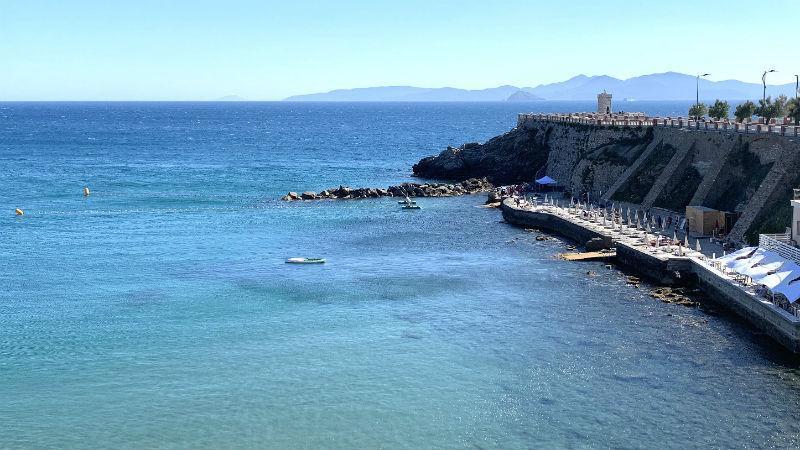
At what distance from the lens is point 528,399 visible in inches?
1283

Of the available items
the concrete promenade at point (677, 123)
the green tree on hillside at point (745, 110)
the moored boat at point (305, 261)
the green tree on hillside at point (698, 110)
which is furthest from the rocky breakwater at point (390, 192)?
the moored boat at point (305, 261)

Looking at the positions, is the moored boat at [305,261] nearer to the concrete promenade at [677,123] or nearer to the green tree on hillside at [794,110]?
the concrete promenade at [677,123]

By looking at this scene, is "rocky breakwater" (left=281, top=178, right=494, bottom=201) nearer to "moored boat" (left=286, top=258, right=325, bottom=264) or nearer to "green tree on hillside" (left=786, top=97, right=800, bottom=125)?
"green tree on hillside" (left=786, top=97, right=800, bottom=125)

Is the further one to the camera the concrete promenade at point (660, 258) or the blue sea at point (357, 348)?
the concrete promenade at point (660, 258)

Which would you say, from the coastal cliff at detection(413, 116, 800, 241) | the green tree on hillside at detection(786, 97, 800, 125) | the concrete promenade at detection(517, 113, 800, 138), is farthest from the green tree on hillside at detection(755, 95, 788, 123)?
the coastal cliff at detection(413, 116, 800, 241)

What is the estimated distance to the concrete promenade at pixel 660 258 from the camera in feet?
125

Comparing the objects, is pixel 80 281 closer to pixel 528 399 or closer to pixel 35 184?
pixel 528 399

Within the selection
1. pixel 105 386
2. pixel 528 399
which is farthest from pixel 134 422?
pixel 528 399

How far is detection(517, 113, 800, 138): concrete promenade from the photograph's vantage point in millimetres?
56844

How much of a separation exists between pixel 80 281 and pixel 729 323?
3646cm

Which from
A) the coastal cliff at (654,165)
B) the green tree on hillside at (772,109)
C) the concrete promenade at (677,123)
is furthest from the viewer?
the green tree on hillside at (772,109)

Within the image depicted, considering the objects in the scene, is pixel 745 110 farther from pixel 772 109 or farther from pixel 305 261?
pixel 305 261

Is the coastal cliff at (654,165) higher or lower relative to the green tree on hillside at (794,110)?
lower

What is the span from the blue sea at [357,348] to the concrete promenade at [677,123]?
1531cm
